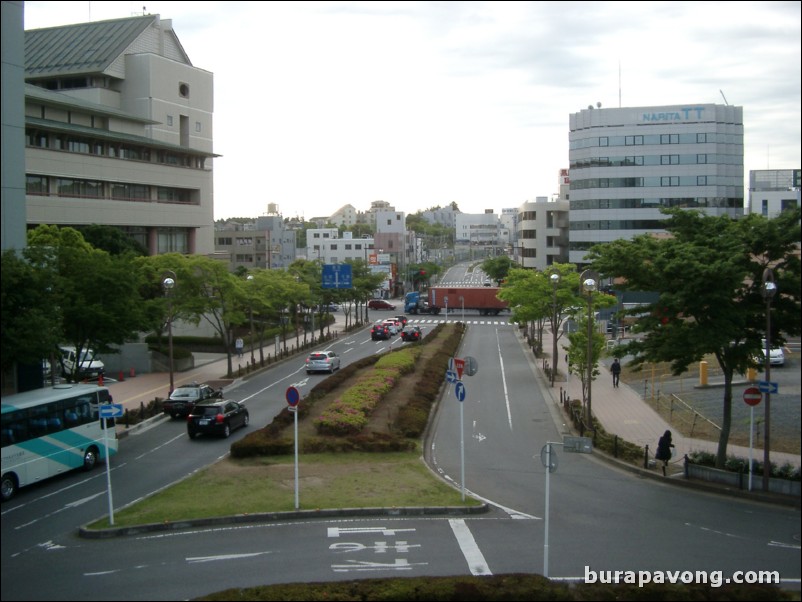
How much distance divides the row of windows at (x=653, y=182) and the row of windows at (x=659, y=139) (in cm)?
369

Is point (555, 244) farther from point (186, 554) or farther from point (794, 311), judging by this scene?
point (186, 554)

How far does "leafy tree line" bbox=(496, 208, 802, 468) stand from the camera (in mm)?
19938

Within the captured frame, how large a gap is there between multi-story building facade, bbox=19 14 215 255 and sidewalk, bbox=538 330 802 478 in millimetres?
38602

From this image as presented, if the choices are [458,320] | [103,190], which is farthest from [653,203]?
[103,190]

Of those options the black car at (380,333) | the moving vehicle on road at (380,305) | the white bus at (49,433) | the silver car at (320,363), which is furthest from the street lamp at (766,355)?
the moving vehicle on road at (380,305)

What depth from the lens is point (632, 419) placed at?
102ft

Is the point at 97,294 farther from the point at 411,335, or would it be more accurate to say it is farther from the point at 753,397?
the point at 411,335

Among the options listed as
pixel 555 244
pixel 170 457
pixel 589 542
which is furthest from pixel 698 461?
pixel 555 244

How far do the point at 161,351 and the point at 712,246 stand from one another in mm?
34093

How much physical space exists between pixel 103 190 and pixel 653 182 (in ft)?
174

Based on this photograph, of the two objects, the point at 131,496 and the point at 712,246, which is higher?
the point at 712,246

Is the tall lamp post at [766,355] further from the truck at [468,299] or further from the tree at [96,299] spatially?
the truck at [468,299]

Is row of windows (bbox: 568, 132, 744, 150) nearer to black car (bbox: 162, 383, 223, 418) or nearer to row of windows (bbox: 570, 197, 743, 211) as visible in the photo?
row of windows (bbox: 570, 197, 743, 211)

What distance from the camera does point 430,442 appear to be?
26.8 m
